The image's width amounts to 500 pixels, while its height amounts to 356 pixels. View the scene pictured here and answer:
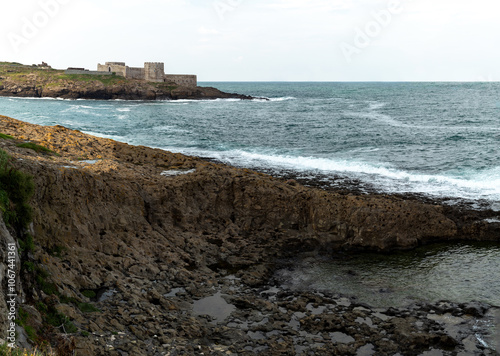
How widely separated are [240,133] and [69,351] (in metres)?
37.2

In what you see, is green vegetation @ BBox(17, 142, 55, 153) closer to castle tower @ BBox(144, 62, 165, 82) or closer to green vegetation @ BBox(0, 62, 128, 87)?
green vegetation @ BBox(0, 62, 128, 87)

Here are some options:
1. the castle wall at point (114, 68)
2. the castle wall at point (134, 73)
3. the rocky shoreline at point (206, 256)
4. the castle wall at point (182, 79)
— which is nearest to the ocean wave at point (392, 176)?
the rocky shoreline at point (206, 256)

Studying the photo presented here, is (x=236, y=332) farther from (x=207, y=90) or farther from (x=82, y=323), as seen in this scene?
(x=207, y=90)

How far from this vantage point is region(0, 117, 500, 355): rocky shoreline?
948 cm

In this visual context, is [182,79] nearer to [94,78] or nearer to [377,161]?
[94,78]

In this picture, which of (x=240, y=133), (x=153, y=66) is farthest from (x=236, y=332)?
(x=153, y=66)

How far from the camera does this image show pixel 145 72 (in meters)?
106

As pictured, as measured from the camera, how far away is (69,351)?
304 inches

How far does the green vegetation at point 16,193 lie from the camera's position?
941cm

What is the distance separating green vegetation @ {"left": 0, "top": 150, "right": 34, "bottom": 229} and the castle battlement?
324ft

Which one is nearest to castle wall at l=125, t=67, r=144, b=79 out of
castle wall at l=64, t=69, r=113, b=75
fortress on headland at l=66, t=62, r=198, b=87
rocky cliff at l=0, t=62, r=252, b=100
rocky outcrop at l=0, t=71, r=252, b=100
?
fortress on headland at l=66, t=62, r=198, b=87

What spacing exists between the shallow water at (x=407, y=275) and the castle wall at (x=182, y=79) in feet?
328

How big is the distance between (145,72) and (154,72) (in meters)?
2.48

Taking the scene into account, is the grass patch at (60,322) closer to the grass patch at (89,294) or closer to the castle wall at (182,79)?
the grass patch at (89,294)
